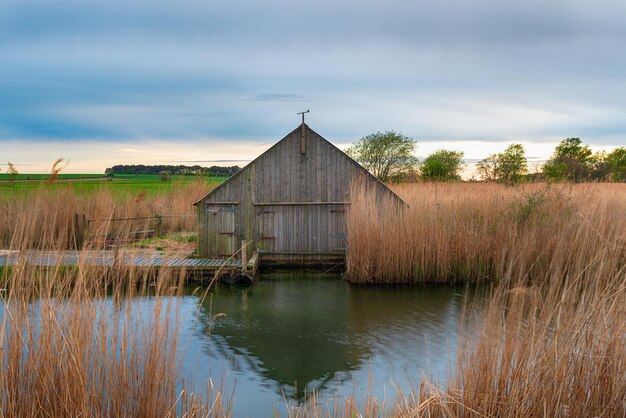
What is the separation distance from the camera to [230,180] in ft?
A: 52.9

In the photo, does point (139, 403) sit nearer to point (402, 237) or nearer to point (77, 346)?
point (77, 346)

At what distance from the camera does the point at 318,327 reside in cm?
1030

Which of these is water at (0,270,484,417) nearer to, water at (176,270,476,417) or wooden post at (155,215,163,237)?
water at (176,270,476,417)

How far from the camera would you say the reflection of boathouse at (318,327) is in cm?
823

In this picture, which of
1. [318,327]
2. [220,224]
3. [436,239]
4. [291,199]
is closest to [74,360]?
[318,327]

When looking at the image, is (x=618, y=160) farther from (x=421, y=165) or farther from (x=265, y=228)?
(x=265, y=228)

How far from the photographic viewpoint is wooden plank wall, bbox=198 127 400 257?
53.0 feet

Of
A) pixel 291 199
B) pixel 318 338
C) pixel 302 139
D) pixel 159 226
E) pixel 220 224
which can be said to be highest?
pixel 302 139

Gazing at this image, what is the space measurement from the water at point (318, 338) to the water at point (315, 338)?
2 cm

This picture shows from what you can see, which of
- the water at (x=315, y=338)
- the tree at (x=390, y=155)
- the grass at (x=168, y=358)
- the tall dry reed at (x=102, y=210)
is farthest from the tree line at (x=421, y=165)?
the grass at (x=168, y=358)

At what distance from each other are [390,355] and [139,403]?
18.9 ft

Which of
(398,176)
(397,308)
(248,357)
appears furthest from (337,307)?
(398,176)

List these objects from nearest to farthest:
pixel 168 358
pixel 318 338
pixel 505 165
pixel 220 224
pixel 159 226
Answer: pixel 168 358
pixel 318 338
pixel 220 224
pixel 159 226
pixel 505 165

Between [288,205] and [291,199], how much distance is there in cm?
21
